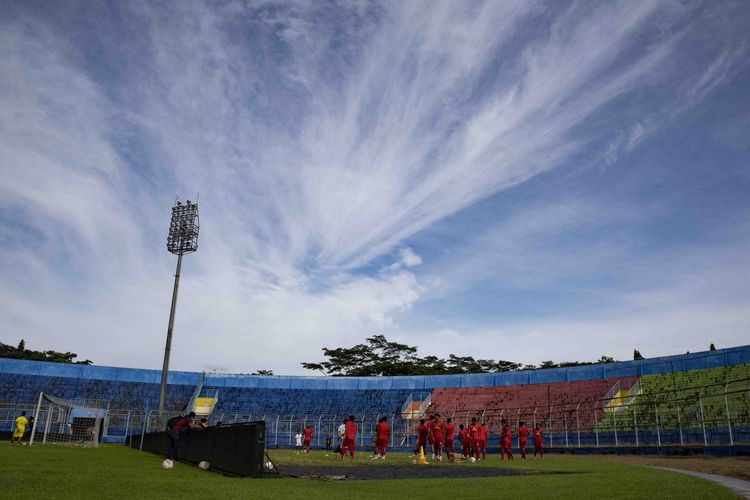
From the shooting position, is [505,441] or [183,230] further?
[183,230]

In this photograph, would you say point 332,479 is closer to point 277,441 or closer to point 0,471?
point 0,471

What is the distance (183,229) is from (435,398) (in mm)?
26774

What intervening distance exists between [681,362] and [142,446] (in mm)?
34571

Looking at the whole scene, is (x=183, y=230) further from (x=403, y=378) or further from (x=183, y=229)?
(x=403, y=378)

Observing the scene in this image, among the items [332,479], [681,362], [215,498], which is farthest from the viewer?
[681,362]

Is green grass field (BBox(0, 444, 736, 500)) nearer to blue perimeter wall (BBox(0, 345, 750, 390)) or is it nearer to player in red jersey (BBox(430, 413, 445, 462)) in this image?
player in red jersey (BBox(430, 413, 445, 462))

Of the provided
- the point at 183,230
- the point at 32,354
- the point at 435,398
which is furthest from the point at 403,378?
the point at 32,354

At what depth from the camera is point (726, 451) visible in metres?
22.6

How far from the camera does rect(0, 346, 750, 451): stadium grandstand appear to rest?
101 ft

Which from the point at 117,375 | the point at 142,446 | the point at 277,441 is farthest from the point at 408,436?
the point at 117,375

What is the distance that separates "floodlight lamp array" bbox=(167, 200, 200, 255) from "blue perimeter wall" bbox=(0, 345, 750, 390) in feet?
53.4

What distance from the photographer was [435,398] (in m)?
50.9

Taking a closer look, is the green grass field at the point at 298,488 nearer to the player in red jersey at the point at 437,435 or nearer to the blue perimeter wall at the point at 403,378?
the player in red jersey at the point at 437,435

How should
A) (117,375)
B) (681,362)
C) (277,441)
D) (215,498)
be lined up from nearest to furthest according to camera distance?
(215,498) → (681,362) → (277,441) → (117,375)
